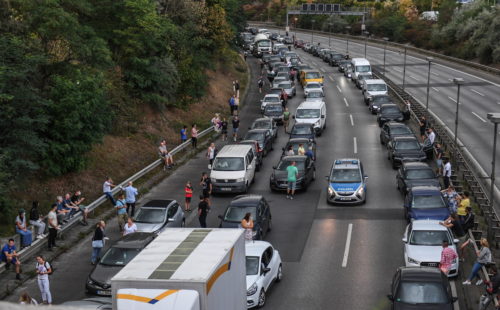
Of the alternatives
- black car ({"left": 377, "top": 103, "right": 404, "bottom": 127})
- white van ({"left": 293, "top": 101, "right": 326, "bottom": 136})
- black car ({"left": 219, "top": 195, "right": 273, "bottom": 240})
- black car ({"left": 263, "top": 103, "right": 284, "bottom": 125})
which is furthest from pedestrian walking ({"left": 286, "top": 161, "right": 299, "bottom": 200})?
black car ({"left": 263, "top": 103, "right": 284, "bottom": 125})

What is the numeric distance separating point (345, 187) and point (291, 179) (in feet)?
8.23

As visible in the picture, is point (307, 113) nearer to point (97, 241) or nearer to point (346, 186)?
point (346, 186)

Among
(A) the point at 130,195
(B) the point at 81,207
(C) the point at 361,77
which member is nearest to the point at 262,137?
(A) the point at 130,195

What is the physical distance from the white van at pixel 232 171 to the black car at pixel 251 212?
551 centimetres

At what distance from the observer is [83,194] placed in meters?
30.3

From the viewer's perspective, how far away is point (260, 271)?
18.8m

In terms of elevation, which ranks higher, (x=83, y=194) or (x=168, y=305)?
(x=168, y=305)

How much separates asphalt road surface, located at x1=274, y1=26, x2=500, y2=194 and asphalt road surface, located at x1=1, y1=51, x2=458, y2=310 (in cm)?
607

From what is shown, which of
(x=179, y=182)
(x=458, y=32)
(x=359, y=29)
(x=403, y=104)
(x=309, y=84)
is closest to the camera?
(x=179, y=182)

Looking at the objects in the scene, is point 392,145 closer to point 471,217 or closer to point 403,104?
point 471,217

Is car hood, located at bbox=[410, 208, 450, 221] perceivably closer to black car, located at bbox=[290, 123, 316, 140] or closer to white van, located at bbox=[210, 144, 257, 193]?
white van, located at bbox=[210, 144, 257, 193]

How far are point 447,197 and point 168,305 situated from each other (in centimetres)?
1734

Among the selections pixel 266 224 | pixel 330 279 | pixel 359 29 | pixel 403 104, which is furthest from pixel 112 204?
pixel 359 29

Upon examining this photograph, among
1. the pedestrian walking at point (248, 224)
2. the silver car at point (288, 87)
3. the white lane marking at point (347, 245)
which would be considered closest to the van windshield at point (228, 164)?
the white lane marking at point (347, 245)
